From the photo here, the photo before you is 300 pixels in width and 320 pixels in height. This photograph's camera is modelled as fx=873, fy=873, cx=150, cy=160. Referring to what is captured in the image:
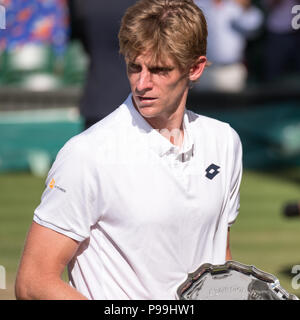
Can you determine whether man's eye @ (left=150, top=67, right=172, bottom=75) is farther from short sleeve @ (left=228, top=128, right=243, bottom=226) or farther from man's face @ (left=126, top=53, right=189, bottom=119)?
short sleeve @ (left=228, top=128, right=243, bottom=226)

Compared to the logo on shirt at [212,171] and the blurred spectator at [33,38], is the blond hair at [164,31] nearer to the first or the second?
the logo on shirt at [212,171]

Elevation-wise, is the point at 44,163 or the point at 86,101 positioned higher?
the point at 86,101

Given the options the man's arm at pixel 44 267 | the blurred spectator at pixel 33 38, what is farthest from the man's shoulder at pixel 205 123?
the blurred spectator at pixel 33 38

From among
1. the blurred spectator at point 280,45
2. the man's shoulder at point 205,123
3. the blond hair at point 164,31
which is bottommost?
the blurred spectator at point 280,45

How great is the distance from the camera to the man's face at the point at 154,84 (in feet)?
9.98

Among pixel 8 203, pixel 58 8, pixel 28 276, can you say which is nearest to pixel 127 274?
pixel 28 276

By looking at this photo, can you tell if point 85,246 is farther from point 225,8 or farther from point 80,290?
point 225,8

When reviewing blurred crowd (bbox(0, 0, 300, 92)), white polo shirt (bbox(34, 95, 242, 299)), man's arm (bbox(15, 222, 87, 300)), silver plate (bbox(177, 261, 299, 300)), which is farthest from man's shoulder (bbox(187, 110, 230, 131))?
blurred crowd (bbox(0, 0, 300, 92))

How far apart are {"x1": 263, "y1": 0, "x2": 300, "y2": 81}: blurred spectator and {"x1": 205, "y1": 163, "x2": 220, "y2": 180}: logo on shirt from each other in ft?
33.4

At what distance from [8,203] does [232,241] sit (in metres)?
2.91

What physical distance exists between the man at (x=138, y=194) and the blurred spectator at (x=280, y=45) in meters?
10.3

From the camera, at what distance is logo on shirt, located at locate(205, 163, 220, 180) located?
3.26 meters

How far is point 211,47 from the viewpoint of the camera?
13.2 m

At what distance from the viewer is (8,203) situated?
975cm
